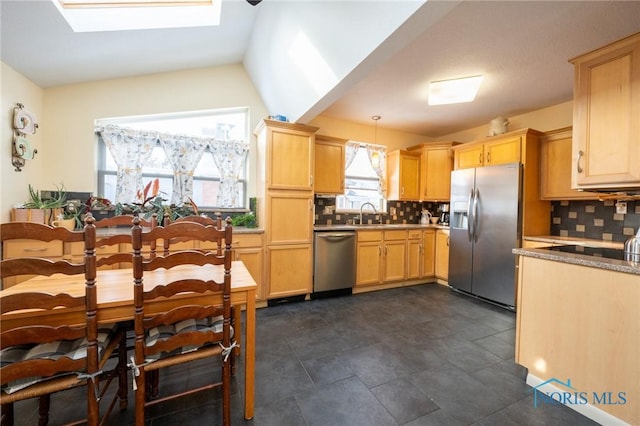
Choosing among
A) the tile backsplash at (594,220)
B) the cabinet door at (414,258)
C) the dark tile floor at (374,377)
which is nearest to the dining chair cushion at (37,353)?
the dark tile floor at (374,377)

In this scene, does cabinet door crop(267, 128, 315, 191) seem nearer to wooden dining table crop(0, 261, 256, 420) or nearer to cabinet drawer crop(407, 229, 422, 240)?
wooden dining table crop(0, 261, 256, 420)

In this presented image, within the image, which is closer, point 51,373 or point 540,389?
point 51,373

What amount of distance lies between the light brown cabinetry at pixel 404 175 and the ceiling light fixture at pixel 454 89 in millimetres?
1328

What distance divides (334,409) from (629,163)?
245cm

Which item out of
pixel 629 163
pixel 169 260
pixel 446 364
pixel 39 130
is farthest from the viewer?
pixel 39 130

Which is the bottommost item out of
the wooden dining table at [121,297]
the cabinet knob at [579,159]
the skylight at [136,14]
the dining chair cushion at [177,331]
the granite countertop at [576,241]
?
the dining chair cushion at [177,331]

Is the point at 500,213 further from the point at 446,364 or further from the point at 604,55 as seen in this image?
the point at 446,364

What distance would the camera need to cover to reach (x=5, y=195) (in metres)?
2.18

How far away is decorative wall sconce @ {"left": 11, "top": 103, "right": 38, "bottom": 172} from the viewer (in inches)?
88.4

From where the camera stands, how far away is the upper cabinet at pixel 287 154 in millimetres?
2990

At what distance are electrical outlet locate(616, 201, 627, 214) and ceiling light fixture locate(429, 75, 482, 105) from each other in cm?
190

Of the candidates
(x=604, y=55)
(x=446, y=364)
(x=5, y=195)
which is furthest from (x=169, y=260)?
(x=604, y=55)

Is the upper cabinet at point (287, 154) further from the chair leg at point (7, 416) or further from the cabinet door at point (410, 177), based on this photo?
the chair leg at point (7, 416)

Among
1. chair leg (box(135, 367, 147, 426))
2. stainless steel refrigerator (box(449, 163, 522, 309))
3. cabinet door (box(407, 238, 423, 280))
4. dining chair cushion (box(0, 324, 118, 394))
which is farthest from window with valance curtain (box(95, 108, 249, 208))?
stainless steel refrigerator (box(449, 163, 522, 309))
